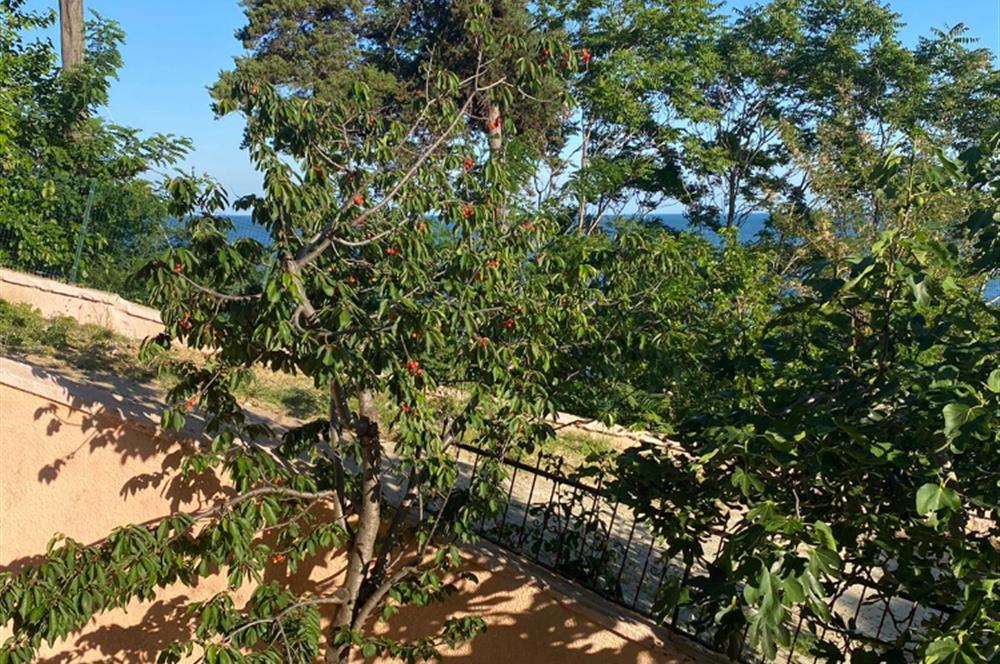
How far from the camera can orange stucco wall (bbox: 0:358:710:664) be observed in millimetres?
4449

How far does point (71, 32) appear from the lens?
41.4ft

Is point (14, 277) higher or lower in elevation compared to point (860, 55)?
lower

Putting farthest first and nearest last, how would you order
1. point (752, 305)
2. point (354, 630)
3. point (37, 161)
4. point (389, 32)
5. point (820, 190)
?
1. point (389, 32)
2. point (820, 190)
3. point (37, 161)
4. point (752, 305)
5. point (354, 630)

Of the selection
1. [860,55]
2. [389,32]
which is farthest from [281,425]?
[860,55]

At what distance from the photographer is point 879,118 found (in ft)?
62.9

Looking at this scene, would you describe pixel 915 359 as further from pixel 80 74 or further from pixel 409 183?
pixel 80 74

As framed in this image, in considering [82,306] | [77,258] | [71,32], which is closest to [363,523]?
[82,306]

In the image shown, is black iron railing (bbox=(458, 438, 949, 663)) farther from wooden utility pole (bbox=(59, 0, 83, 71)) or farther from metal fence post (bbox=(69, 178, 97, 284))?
wooden utility pole (bbox=(59, 0, 83, 71))

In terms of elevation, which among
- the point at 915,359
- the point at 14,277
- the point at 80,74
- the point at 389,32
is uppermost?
the point at 389,32

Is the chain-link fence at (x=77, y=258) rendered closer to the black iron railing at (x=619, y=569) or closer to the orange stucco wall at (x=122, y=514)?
the orange stucco wall at (x=122, y=514)

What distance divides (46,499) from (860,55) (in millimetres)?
19024

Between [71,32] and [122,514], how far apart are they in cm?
1012

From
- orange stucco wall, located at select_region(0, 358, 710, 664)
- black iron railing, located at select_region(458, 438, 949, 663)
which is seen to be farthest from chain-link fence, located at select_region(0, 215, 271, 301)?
black iron railing, located at select_region(458, 438, 949, 663)

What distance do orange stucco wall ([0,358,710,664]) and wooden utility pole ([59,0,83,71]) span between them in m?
9.07
